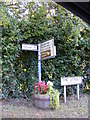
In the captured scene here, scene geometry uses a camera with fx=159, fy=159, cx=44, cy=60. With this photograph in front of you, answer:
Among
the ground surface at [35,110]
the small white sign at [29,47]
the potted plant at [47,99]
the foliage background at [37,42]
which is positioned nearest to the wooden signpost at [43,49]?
the small white sign at [29,47]

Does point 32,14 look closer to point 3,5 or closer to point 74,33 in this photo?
point 3,5

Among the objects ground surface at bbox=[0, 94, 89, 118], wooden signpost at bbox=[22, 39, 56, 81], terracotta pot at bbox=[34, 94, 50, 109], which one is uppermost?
wooden signpost at bbox=[22, 39, 56, 81]

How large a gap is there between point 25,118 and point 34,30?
8.93 ft

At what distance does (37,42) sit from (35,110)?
2133 mm

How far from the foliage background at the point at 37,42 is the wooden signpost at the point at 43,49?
0.26 m

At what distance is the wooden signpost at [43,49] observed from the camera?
14.5 ft

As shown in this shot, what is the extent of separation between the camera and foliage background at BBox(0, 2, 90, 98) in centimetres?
454

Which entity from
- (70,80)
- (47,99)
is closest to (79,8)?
(47,99)

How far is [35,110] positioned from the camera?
12.8 feet

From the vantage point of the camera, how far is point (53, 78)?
527cm

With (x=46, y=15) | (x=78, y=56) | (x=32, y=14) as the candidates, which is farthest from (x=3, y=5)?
(x=78, y=56)

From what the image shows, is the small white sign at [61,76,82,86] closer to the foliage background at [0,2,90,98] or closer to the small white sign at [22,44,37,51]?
the foliage background at [0,2,90,98]

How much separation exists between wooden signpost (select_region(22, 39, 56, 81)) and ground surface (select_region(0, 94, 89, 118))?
936 mm

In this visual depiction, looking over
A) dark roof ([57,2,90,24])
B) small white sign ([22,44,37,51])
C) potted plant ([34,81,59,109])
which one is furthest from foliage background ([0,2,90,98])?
dark roof ([57,2,90,24])
